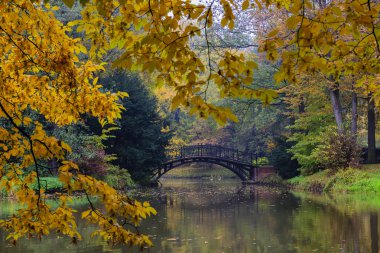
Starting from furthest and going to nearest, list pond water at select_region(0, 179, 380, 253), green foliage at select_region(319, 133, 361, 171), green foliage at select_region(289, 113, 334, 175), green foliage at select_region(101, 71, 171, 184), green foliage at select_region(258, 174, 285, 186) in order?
green foliage at select_region(258, 174, 285, 186) → green foliage at select_region(101, 71, 171, 184) → green foliage at select_region(289, 113, 334, 175) → green foliage at select_region(319, 133, 361, 171) → pond water at select_region(0, 179, 380, 253)

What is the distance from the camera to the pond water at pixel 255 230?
30.6ft

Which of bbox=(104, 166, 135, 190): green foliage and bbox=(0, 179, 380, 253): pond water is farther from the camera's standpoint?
bbox=(104, 166, 135, 190): green foliage

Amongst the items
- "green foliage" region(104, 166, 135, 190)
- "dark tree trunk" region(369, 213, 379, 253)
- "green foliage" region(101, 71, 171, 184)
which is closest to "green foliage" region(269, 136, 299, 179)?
"green foliage" region(101, 71, 171, 184)

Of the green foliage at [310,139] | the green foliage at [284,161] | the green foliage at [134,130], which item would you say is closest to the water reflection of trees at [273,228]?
the green foliage at [310,139]

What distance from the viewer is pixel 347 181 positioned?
71.2 ft

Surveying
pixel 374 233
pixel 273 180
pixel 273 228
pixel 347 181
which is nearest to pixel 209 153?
pixel 273 180

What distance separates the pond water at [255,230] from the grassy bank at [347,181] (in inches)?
138

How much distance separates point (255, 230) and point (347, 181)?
11.4 meters

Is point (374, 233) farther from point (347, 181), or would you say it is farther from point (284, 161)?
point (284, 161)

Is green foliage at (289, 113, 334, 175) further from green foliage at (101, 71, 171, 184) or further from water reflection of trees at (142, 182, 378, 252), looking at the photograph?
water reflection of trees at (142, 182, 378, 252)

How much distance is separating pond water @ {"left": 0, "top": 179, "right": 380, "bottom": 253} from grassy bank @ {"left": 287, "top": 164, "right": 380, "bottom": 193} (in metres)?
3.51

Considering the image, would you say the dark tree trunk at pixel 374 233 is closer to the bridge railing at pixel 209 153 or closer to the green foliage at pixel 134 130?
the green foliage at pixel 134 130

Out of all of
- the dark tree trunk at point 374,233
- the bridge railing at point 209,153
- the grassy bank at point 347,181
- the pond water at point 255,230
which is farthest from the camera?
the bridge railing at point 209,153

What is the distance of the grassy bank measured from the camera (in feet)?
67.1
